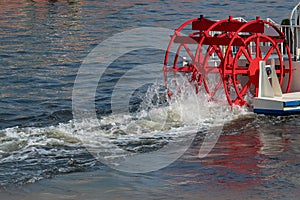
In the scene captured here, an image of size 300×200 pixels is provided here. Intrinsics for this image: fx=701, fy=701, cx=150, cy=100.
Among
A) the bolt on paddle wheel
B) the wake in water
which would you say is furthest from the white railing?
the wake in water

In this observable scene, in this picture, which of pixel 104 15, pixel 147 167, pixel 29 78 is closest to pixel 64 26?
pixel 104 15

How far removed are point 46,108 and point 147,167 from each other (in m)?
4.19

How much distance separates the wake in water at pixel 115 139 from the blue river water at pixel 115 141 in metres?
0.01

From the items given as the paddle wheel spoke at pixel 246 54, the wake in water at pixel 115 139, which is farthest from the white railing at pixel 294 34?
the wake in water at pixel 115 139

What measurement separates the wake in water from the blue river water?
14 millimetres

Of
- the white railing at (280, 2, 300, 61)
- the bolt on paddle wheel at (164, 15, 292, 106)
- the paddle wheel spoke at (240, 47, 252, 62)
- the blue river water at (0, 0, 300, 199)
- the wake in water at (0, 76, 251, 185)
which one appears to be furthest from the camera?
the white railing at (280, 2, 300, 61)

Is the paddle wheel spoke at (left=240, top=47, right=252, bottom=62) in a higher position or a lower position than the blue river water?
higher

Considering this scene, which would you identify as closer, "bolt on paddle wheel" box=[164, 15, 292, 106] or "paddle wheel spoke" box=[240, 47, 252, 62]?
"bolt on paddle wheel" box=[164, 15, 292, 106]

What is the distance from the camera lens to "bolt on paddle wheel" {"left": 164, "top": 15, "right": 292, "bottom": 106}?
10.5 metres

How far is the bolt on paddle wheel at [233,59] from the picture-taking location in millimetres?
10547

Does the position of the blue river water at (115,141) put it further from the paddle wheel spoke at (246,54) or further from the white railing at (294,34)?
the white railing at (294,34)

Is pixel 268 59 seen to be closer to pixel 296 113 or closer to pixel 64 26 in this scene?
pixel 296 113

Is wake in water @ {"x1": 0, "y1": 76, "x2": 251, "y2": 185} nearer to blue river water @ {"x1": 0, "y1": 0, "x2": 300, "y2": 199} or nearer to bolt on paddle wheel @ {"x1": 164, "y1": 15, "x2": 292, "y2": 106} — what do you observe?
blue river water @ {"x1": 0, "y1": 0, "x2": 300, "y2": 199}

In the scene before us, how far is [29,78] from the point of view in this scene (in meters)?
14.0
